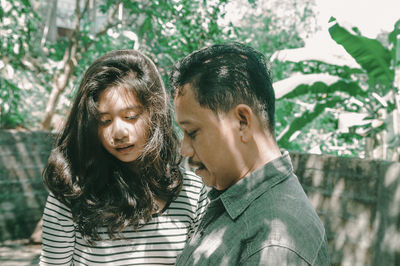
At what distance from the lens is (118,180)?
1.99 meters

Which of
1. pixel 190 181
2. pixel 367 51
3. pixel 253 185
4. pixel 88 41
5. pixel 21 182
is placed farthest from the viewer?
pixel 88 41

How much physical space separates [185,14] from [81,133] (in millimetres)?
4480

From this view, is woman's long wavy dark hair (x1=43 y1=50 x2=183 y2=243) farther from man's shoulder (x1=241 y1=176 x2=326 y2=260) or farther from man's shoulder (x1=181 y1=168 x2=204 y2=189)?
man's shoulder (x1=241 y1=176 x2=326 y2=260)

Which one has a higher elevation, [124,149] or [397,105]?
[124,149]

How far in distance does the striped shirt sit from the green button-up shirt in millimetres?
688

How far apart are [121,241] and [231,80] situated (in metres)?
1.02

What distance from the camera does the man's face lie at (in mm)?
1130

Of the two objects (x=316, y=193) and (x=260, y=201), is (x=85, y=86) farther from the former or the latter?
(x=316, y=193)

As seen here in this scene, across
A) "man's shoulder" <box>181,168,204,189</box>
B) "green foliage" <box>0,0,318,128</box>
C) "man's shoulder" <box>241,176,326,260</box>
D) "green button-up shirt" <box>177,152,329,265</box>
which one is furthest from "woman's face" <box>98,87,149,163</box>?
"green foliage" <box>0,0,318,128</box>

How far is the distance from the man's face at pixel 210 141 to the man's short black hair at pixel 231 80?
0.03 m

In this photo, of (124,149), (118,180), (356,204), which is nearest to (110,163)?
(118,180)

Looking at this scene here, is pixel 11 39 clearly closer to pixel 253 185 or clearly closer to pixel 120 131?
pixel 120 131

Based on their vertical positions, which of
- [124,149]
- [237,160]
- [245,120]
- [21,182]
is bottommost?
[21,182]

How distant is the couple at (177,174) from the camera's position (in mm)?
991
